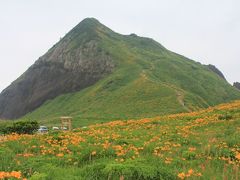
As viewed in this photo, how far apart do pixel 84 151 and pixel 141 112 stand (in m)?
80.2

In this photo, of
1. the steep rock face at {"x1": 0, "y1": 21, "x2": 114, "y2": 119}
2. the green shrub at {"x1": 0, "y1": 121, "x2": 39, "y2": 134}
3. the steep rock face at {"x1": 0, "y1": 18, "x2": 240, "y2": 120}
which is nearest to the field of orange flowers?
the green shrub at {"x1": 0, "y1": 121, "x2": 39, "y2": 134}

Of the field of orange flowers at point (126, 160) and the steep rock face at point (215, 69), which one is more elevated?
the steep rock face at point (215, 69)

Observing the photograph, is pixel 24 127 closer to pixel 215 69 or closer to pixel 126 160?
pixel 126 160

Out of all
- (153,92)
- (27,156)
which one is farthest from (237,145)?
(153,92)

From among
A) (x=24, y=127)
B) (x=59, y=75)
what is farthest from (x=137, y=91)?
(x=24, y=127)

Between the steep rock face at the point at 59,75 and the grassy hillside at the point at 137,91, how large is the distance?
393cm

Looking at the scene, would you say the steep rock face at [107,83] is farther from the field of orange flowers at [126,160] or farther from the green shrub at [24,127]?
the field of orange flowers at [126,160]

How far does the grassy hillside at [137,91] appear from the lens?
9338 cm

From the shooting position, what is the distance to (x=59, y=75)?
5694 inches

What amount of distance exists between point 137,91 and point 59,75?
156ft

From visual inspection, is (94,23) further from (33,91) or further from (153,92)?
(153,92)

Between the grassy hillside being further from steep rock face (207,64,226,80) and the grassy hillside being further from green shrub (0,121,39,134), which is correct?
green shrub (0,121,39,134)

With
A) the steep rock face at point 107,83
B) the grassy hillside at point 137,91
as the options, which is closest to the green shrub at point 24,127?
the grassy hillside at point 137,91

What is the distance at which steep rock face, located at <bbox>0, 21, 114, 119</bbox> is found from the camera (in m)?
136
